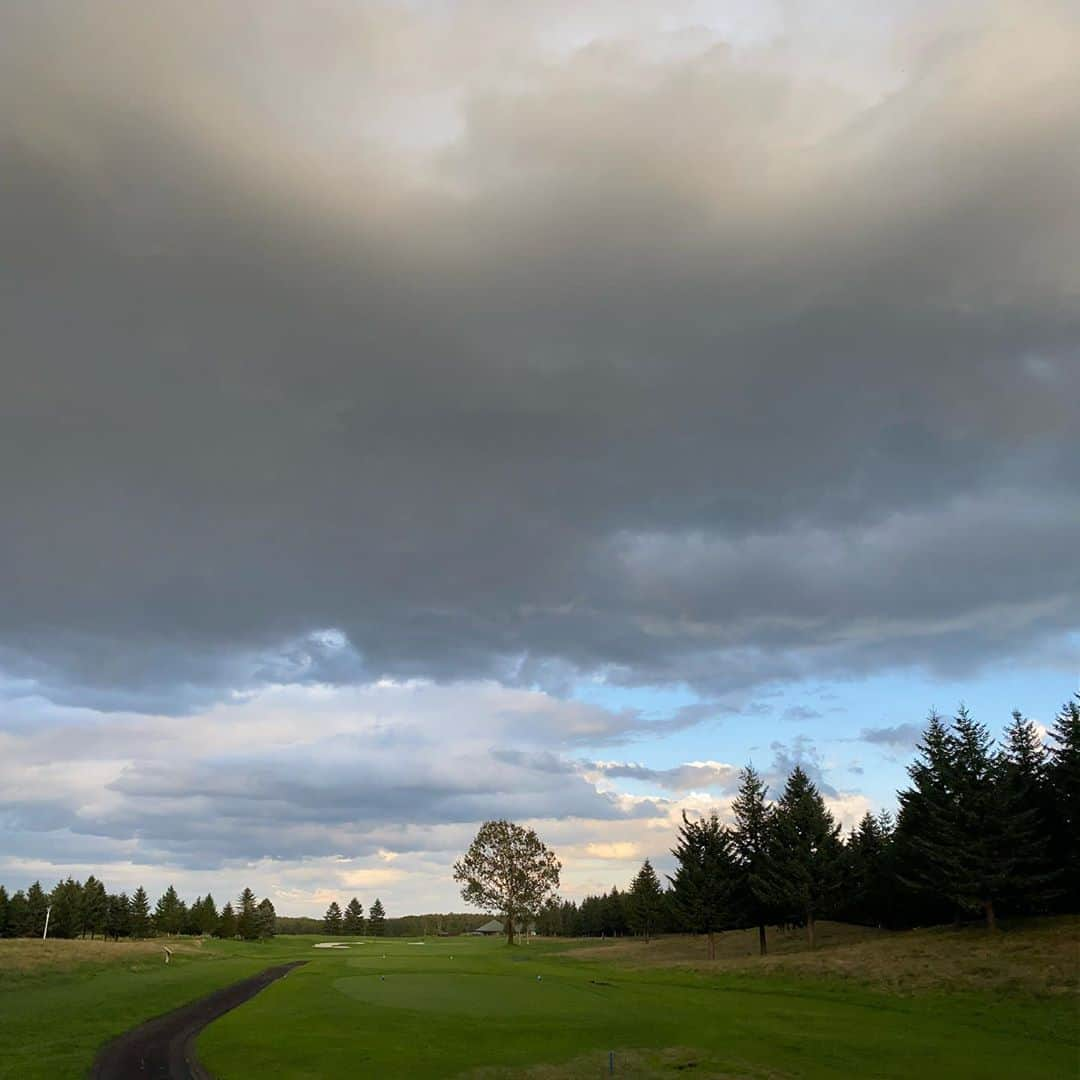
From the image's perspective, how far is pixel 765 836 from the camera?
277ft

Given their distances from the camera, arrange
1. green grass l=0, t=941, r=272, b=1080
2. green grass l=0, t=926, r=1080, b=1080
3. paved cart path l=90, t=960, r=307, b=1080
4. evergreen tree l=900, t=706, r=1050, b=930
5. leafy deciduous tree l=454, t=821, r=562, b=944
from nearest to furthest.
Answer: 1. paved cart path l=90, t=960, r=307, b=1080
2. green grass l=0, t=926, r=1080, b=1080
3. green grass l=0, t=941, r=272, b=1080
4. evergreen tree l=900, t=706, r=1050, b=930
5. leafy deciduous tree l=454, t=821, r=562, b=944

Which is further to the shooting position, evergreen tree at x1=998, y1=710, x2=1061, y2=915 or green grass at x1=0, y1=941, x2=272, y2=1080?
evergreen tree at x1=998, y1=710, x2=1061, y2=915

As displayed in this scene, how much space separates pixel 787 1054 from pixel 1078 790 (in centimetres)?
4573

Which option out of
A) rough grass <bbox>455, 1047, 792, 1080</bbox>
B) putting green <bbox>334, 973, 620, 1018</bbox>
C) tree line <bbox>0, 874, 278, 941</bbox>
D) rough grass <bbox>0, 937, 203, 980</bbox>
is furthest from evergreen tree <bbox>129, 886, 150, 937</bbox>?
rough grass <bbox>455, 1047, 792, 1080</bbox>

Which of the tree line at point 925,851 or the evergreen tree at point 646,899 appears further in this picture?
the evergreen tree at point 646,899

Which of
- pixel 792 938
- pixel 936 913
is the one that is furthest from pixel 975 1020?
pixel 792 938

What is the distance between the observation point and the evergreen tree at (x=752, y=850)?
8150cm

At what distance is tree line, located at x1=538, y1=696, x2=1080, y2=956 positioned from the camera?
62000mm

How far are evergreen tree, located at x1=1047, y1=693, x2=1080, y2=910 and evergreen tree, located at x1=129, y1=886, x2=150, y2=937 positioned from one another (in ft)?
563

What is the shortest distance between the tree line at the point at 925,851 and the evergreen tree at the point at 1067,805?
12 centimetres

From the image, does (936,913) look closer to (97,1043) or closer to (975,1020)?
(975,1020)

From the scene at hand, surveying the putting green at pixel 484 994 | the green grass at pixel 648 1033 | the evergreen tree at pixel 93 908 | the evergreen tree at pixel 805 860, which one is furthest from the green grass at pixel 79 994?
the evergreen tree at pixel 93 908

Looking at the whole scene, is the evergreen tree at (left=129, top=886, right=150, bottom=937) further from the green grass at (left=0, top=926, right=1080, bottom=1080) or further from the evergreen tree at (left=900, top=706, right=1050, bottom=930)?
the evergreen tree at (left=900, top=706, right=1050, bottom=930)

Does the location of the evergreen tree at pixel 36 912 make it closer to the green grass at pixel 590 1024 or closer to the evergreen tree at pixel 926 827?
the green grass at pixel 590 1024
